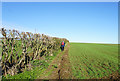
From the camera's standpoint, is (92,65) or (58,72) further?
(92,65)

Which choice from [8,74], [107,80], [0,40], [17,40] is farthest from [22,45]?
[107,80]

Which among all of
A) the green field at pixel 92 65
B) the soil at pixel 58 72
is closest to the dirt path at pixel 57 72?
the soil at pixel 58 72

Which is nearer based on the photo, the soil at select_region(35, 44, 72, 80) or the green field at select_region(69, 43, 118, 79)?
the soil at select_region(35, 44, 72, 80)

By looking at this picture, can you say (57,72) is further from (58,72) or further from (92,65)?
(92,65)

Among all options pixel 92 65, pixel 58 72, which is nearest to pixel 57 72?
pixel 58 72

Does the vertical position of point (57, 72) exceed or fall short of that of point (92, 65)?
it exceeds it

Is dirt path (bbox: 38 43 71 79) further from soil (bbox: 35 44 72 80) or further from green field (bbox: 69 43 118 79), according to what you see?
green field (bbox: 69 43 118 79)

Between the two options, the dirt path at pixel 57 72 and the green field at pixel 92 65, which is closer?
the dirt path at pixel 57 72

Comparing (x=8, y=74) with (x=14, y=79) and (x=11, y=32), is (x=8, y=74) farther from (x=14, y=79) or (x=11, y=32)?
(x=11, y=32)

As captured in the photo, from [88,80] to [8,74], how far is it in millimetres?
5116

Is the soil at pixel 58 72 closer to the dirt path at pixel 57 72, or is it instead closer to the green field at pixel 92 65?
the dirt path at pixel 57 72

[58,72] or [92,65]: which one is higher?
[58,72]

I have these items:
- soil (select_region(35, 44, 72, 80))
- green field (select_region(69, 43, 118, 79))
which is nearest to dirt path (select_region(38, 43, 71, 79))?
soil (select_region(35, 44, 72, 80))

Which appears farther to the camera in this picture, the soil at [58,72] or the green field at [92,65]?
the green field at [92,65]
